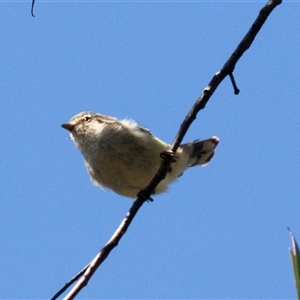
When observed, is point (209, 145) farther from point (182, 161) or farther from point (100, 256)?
point (100, 256)

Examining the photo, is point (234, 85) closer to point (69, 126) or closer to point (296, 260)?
point (296, 260)

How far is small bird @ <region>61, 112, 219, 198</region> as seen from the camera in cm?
546

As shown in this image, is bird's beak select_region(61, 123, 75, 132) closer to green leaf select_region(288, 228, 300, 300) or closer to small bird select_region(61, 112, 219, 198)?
small bird select_region(61, 112, 219, 198)

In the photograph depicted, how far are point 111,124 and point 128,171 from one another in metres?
0.76

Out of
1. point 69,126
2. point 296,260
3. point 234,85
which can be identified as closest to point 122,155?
point 69,126

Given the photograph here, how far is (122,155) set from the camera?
548cm

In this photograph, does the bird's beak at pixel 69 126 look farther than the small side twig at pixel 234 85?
Yes

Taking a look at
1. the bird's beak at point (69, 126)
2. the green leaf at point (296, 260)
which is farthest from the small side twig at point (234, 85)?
the bird's beak at point (69, 126)

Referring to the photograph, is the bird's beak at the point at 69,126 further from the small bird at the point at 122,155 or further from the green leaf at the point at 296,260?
the green leaf at the point at 296,260

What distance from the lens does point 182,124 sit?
3.15m

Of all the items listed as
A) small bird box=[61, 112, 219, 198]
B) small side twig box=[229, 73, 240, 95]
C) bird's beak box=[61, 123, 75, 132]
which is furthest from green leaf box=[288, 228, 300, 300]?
bird's beak box=[61, 123, 75, 132]

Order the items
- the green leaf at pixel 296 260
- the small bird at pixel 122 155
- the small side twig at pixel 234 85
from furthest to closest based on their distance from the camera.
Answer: the small bird at pixel 122 155 → the small side twig at pixel 234 85 → the green leaf at pixel 296 260

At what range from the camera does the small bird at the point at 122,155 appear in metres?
5.46

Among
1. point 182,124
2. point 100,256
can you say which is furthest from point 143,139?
point 100,256
